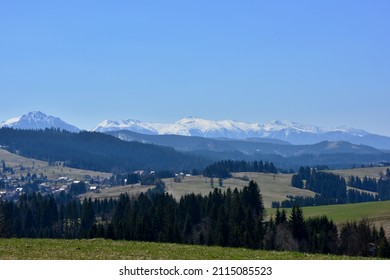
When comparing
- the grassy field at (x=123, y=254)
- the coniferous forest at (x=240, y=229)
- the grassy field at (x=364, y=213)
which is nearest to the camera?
the grassy field at (x=123, y=254)

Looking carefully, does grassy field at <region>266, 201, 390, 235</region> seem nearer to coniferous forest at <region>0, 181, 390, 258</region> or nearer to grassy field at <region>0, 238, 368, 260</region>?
coniferous forest at <region>0, 181, 390, 258</region>

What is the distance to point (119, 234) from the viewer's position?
332 ft

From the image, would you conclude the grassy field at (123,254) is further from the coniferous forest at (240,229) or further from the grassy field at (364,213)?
the grassy field at (364,213)

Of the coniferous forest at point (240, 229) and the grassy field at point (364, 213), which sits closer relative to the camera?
the coniferous forest at point (240, 229)

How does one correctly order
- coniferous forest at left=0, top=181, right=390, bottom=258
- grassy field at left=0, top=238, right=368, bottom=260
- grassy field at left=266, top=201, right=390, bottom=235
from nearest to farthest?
grassy field at left=0, top=238, right=368, bottom=260 < coniferous forest at left=0, top=181, right=390, bottom=258 < grassy field at left=266, top=201, right=390, bottom=235

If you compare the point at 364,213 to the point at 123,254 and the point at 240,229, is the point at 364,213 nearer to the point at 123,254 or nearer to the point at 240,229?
the point at 240,229

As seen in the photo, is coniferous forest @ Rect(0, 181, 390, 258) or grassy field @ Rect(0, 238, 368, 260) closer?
grassy field @ Rect(0, 238, 368, 260)

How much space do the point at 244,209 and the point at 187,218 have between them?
17058 millimetres

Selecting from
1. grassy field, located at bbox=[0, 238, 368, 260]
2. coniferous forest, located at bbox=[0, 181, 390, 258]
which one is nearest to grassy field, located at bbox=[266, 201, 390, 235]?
coniferous forest, located at bbox=[0, 181, 390, 258]

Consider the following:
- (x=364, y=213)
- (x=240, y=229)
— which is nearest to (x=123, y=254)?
(x=240, y=229)

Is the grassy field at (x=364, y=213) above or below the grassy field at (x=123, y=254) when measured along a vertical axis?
below

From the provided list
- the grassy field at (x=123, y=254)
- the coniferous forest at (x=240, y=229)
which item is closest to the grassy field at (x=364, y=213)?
the coniferous forest at (x=240, y=229)

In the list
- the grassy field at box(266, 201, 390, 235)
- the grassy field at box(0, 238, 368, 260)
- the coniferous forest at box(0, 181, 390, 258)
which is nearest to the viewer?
the grassy field at box(0, 238, 368, 260)

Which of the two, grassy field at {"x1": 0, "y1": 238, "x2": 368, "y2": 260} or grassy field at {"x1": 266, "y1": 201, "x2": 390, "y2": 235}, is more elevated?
grassy field at {"x1": 0, "y1": 238, "x2": 368, "y2": 260}
